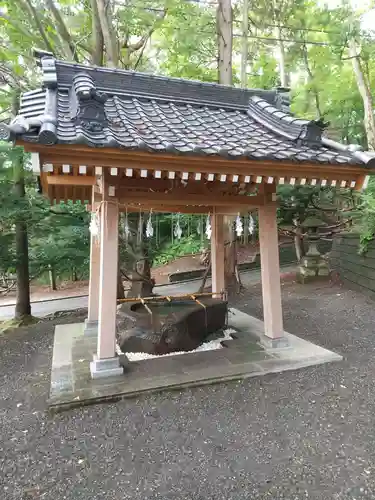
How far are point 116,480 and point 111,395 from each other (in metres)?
1.14

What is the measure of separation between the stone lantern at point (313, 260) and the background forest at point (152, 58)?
0.47m

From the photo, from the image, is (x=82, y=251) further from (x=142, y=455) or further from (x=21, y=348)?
(x=142, y=455)

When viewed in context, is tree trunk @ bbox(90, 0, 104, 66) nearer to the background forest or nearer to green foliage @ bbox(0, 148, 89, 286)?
the background forest

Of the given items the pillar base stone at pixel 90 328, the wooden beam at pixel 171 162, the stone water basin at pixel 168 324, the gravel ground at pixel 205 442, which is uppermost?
the wooden beam at pixel 171 162

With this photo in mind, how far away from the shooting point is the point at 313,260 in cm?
1034

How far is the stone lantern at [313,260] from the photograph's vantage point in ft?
33.5

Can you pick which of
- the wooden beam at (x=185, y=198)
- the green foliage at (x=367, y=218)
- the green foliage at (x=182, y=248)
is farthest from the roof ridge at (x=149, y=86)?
the green foliage at (x=182, y=248)

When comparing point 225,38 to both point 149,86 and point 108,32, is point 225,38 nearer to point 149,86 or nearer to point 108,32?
point 108,32

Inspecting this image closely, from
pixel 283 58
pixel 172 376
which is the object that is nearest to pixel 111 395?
pixel 172 376

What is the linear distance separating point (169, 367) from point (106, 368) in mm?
824

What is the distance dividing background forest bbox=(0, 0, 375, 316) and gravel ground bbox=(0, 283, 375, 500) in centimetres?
391

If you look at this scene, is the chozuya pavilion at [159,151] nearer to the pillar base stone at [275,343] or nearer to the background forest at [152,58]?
the pillar base stone at [275,343]

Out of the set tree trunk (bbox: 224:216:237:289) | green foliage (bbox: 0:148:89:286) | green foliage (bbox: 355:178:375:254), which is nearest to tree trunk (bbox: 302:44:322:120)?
green foliage (bbox: 355:178:375:254)

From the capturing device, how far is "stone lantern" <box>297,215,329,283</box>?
10.2m
